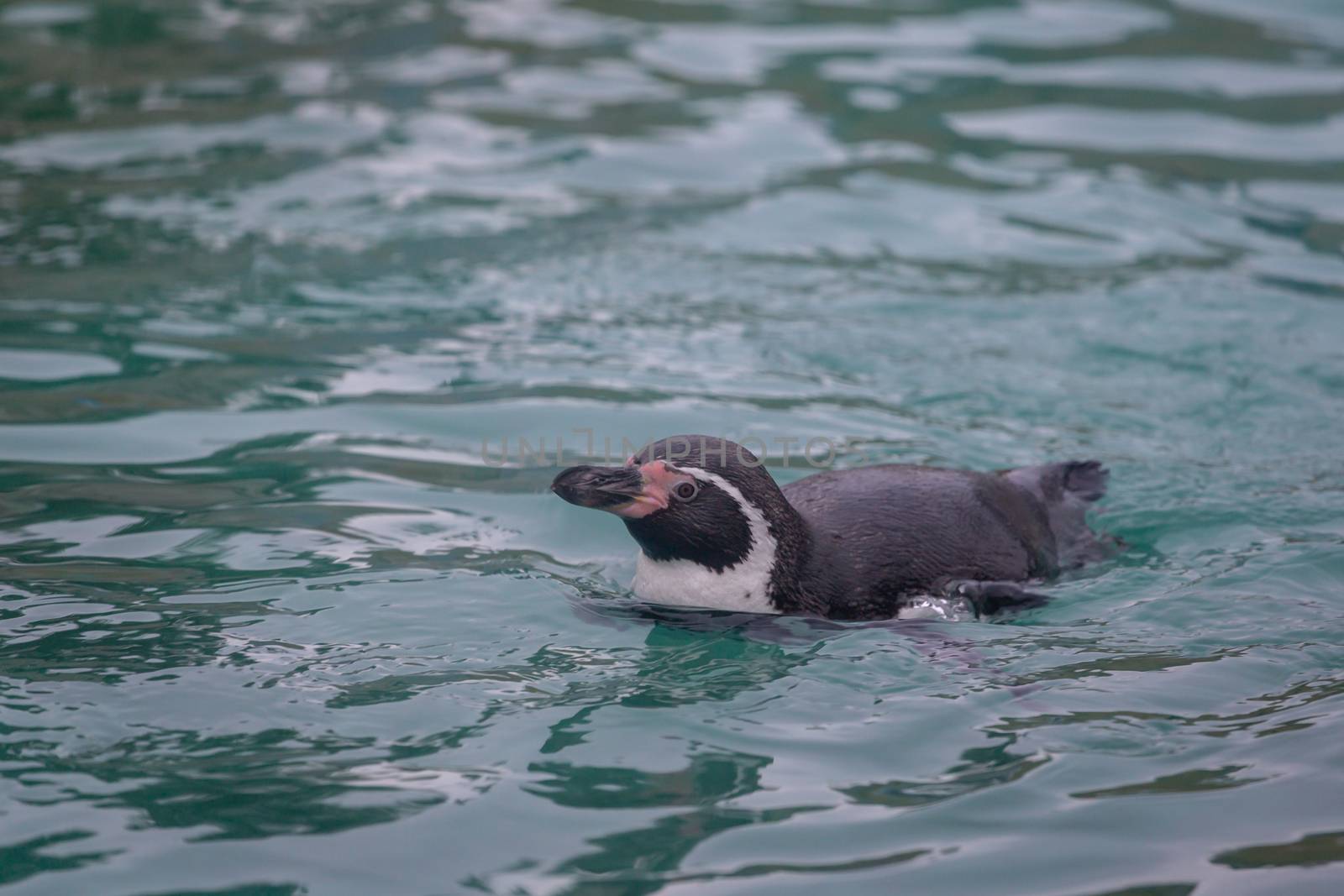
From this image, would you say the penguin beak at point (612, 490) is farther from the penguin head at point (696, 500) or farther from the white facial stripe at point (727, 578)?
the white facial stripe at point (727, 578)

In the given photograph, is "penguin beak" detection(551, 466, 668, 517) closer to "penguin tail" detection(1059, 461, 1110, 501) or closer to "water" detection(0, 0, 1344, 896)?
"water" detection(0, 0, 1344, 896)

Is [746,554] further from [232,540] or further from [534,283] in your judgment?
[534,283]

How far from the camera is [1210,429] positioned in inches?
324

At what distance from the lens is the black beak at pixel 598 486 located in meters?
5.38

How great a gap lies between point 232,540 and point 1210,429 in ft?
17.3

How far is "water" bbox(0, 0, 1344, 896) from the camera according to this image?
4426 mm

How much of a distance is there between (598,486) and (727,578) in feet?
2.27

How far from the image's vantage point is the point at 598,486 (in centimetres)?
542

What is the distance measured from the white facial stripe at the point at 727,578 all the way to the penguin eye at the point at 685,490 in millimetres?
36

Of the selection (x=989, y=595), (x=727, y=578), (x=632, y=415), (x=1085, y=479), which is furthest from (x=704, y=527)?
(x=632, y=415)

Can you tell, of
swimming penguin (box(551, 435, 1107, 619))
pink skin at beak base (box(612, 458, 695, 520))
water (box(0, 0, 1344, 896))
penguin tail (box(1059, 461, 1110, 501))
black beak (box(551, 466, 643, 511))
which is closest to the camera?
water (box(0, 0, 1344, 896))

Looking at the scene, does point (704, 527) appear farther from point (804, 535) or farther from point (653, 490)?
point (804, 535)

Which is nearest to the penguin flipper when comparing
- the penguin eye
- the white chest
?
the white chest

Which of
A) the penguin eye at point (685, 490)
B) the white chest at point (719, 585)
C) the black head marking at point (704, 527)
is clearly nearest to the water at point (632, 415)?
the white chest at point (719, 585)
